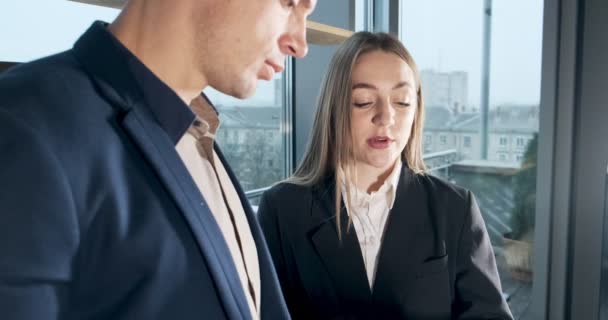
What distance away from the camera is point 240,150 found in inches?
74.0

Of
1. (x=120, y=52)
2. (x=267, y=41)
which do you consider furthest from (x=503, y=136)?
(x=120, y=52)

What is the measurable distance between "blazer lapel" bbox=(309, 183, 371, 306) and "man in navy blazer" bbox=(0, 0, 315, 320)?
0.49 m

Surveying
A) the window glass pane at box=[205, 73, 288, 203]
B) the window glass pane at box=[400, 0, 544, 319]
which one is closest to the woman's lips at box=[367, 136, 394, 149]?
the window glass pane at box=[205, 73, 288, 203]

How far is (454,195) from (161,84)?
0.89m

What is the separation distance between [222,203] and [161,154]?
0.61 feet

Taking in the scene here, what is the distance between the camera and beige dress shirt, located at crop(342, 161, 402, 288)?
4.15ft

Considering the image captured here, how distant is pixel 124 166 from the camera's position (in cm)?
60

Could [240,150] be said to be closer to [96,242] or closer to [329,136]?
[329,136]

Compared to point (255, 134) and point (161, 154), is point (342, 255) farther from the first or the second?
point (255, 134)

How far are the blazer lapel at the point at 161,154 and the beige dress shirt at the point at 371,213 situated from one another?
65cm

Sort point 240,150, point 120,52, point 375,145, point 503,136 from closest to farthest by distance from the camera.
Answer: point 120,52 → point 375,145 → point 240,150 → point 503,136

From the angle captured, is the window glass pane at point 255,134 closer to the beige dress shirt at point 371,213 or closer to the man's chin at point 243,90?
the beige dress shirt at point 371,213

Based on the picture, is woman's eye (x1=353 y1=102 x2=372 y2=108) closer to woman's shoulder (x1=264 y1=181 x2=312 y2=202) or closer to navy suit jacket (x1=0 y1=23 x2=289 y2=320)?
woman's shoulder (x1=264 y1=181 x2=312 y2=202)

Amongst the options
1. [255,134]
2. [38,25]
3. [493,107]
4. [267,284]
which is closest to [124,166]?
[267,284]
